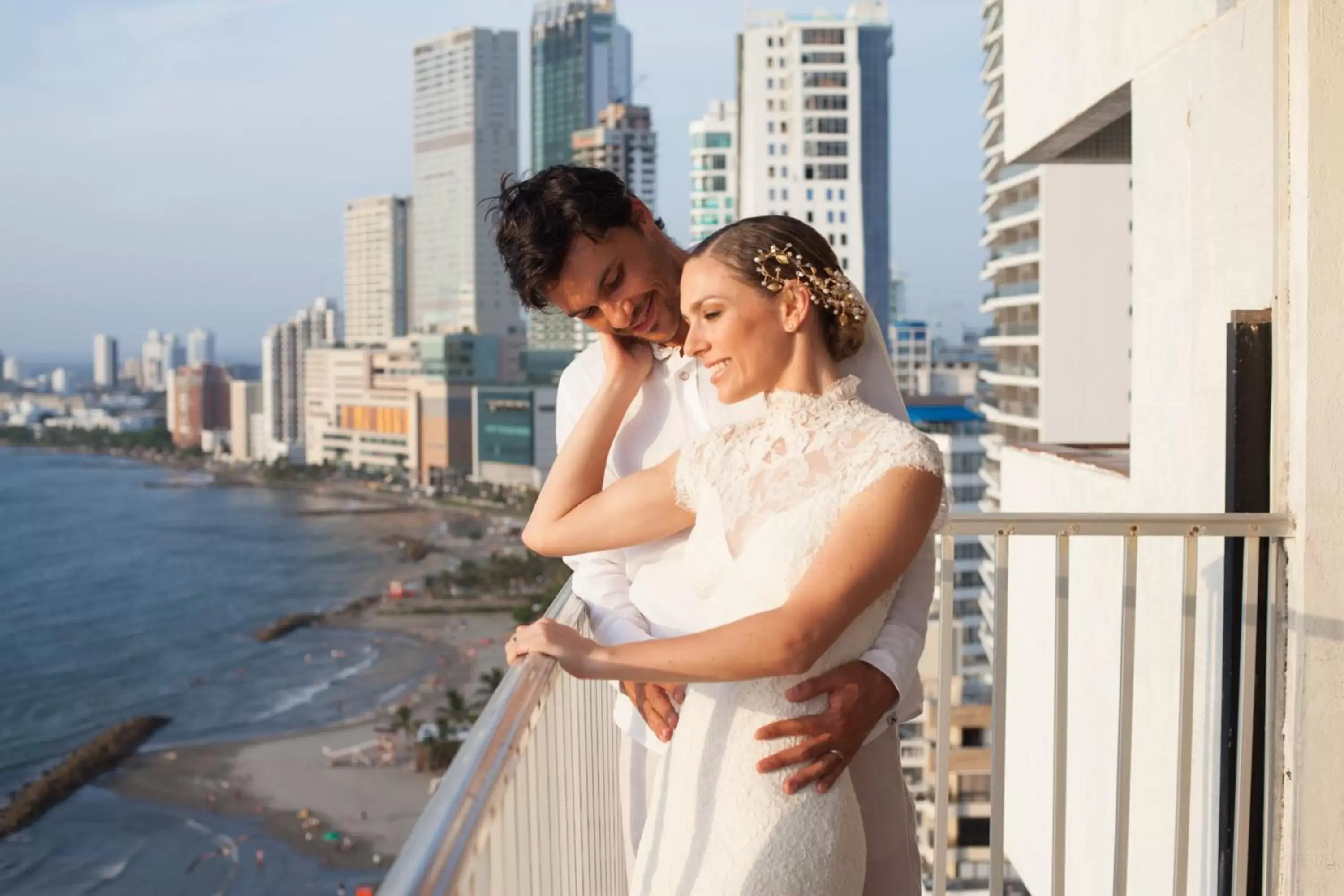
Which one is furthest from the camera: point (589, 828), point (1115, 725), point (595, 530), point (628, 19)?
point (628, 19)

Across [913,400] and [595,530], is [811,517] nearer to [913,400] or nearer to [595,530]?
[595,530]

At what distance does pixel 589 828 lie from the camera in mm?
1925

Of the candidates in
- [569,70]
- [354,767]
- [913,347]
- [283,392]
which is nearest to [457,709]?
[354,767]

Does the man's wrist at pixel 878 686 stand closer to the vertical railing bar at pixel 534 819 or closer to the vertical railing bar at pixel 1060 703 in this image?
the vertical railing bar at pixel 534 819

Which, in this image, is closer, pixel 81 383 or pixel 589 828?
pixel 589 828

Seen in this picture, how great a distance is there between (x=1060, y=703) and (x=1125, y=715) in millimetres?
117

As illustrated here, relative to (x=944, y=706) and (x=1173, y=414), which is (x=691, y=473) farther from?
(x=1173, y=414)

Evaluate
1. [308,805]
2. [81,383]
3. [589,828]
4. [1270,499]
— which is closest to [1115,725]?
[1270,499]

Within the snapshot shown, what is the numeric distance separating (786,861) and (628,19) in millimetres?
130033

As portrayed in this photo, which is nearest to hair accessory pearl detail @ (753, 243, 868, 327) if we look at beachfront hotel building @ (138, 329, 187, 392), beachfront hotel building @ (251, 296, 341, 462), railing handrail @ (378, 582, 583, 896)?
railing handrail @ (378, 582, 583, 896)

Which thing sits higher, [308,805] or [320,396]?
[320,396]

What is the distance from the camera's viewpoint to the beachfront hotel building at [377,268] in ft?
339

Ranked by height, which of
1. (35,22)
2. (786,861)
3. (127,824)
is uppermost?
(35,22)

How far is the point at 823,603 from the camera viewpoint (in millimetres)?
1188
